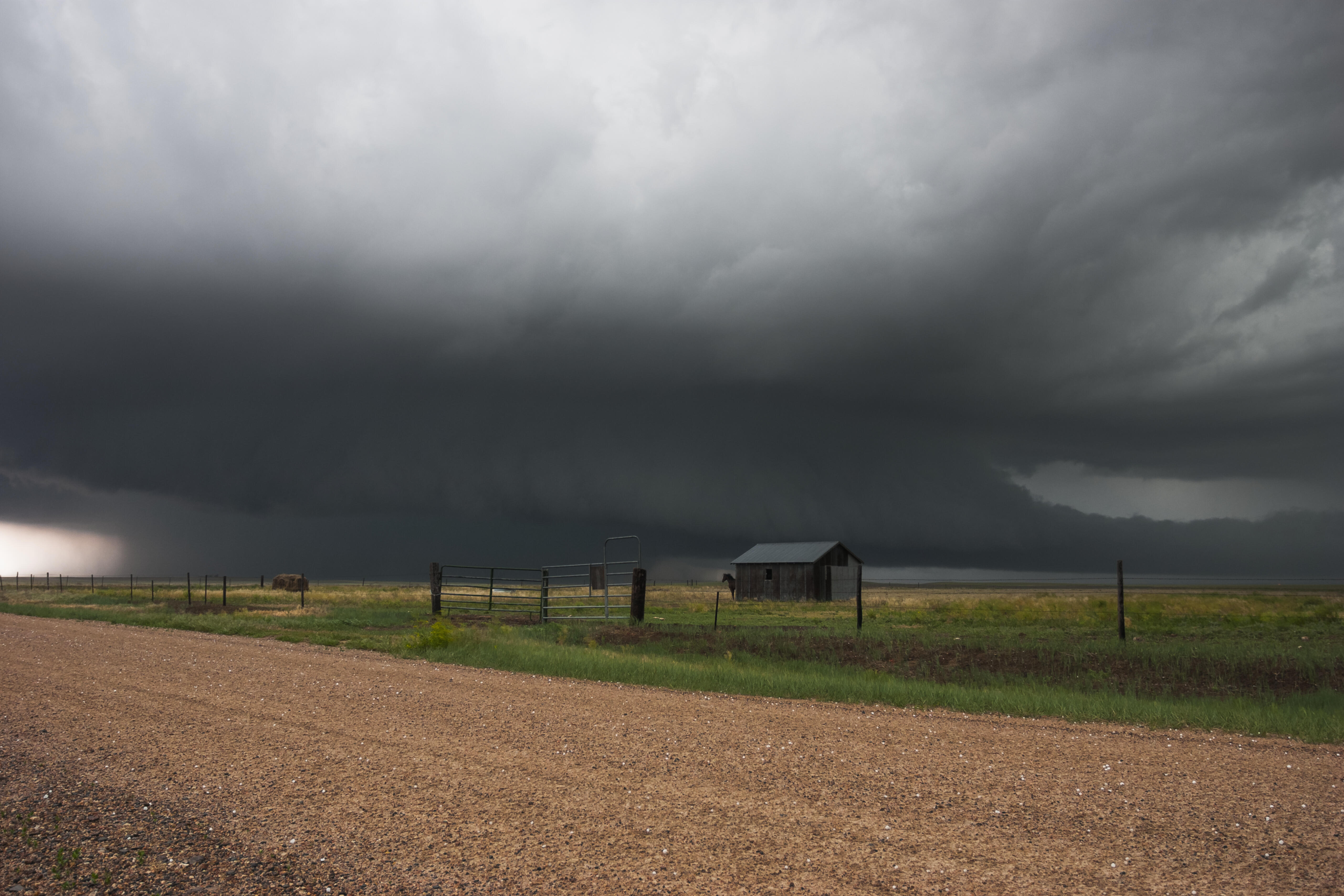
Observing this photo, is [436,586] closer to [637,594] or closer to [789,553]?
[637,594]

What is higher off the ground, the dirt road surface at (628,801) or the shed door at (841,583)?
the dirt road surface at (628,801)

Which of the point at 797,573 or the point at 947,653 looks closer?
the point at 947,653

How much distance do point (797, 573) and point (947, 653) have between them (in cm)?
4481

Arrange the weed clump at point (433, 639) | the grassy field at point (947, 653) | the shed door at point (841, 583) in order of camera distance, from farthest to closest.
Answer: the shed door at point (841, 583), the weed clump at point (433, 639), the grassy field at point (947, 653)

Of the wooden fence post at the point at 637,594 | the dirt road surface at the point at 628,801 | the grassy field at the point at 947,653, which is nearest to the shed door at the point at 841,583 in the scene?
the grassy field at the point at 947,653

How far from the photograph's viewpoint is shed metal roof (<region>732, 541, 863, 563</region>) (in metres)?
63.6

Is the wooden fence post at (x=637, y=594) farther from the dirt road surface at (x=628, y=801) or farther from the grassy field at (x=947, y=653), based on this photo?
the dirt road surface at (x=628, y=801)

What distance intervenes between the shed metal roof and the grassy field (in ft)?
86.4

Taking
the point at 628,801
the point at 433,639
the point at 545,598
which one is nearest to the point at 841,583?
the point at 545,598

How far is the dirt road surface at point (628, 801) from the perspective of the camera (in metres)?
5.07

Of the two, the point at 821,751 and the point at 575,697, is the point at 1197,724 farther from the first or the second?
the point at 575,697

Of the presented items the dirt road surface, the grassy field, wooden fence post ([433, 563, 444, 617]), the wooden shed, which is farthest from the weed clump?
the wooden shed

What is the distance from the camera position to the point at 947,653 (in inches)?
733

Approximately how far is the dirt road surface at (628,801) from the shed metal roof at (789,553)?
53149 millimetres
